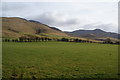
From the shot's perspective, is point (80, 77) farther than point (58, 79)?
Yes

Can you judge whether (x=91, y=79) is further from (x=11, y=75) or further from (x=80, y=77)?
(x=11, y=75)

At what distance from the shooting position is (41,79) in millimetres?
15102

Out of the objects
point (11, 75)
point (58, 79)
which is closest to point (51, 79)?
point (58, 79)

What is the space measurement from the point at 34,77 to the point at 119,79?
8.31 m

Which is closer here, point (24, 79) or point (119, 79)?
point (24, 79)

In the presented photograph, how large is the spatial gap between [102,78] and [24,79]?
24.6ft

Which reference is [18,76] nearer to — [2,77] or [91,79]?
[2,77]

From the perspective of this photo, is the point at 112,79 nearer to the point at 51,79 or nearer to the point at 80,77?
the point at 80,77

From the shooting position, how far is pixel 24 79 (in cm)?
1491

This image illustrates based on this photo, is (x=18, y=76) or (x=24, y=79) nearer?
(x=24, y=79)

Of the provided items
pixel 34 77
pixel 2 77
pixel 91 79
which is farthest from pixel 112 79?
pixel 2 77

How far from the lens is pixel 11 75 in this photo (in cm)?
1611

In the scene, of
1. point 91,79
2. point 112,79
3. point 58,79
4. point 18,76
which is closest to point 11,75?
point 18,76

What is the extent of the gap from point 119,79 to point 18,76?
32.5 ft
